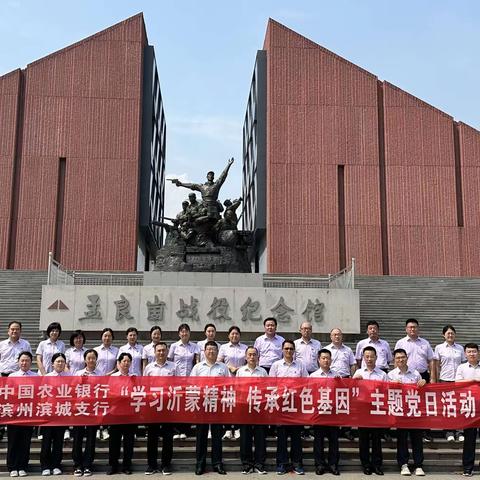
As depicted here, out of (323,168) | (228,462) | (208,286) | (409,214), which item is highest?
(323,168)

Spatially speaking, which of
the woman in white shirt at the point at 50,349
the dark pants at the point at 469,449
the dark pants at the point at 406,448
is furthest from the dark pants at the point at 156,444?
the dark pants at the point at 469,449

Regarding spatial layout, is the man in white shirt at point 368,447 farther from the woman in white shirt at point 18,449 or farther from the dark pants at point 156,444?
the woman in white shirt at point 18,449

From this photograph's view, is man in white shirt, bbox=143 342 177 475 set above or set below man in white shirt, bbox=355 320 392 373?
below

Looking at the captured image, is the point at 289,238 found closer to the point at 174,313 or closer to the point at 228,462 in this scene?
the point at 174,313

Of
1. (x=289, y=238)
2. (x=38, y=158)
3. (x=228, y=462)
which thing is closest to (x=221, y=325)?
(x=228, y=462)

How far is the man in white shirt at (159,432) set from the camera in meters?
5.43

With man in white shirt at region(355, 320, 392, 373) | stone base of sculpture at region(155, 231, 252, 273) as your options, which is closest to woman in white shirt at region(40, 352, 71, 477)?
man in white shirt at region(355, 320, 392, 373)

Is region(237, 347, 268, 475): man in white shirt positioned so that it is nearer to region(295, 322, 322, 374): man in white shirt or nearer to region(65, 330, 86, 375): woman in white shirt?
region(295, 322, 322, 374): man in white shirt

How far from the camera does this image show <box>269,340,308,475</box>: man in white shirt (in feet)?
17.7

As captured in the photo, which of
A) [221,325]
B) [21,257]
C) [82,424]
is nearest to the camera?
[82,424]

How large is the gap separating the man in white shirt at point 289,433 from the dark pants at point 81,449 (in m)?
1.71

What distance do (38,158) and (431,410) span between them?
18823mm

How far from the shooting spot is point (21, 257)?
68.2 ft

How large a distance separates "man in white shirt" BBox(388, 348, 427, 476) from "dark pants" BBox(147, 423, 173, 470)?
2121mm
